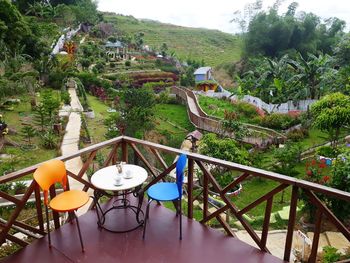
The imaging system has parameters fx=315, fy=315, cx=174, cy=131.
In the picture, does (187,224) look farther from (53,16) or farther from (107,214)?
(53,16)

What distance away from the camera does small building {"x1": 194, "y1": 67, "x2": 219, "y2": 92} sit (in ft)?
93.1

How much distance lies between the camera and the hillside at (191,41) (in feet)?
152

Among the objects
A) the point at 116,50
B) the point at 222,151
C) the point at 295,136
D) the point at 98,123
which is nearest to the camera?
the point at 222,151

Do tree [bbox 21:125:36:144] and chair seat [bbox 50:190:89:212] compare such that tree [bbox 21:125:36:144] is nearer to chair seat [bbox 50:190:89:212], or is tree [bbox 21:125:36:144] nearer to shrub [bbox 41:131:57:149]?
shrub [bbox 41:131:57:149]

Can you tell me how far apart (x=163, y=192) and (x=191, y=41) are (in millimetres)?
51417

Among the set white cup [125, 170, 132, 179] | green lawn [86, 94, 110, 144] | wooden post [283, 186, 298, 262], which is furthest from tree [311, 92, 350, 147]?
white cup [125, 170, 132, 179]

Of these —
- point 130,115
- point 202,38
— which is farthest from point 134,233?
point 202,38

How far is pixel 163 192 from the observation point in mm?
3588

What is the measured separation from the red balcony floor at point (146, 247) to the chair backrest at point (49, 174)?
26.6 inches

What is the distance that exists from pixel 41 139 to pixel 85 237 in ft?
31.4

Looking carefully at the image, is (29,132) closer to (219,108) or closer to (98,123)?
(98,123)

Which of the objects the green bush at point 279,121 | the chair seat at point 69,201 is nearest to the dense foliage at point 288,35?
the green bush at point 279,121

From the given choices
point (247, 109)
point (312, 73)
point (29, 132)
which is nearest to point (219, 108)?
point (247, 109)

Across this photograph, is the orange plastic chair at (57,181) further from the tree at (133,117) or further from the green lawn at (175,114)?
the green lawn at (175,114)
